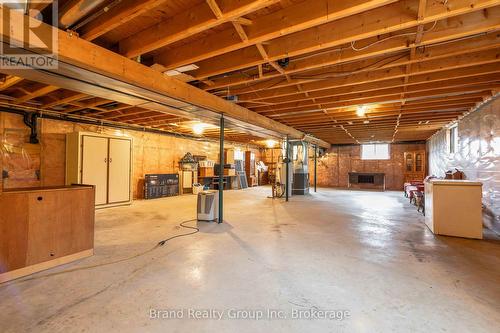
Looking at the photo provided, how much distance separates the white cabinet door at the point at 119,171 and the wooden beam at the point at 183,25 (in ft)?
12.8

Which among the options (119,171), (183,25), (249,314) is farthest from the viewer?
(119,171)

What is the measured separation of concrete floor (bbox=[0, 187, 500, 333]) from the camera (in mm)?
1663

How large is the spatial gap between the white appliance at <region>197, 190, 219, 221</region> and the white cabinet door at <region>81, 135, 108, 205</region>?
9.39ft

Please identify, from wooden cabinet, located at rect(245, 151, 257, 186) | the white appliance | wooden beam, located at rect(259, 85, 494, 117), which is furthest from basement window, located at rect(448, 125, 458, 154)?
wooden cabinet, located at rect(245, 151, 257, 186)

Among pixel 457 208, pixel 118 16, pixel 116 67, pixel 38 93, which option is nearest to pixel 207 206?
pixel 116 67

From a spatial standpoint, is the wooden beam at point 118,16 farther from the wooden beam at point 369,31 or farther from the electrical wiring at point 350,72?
the electrical wiring at point 350,72

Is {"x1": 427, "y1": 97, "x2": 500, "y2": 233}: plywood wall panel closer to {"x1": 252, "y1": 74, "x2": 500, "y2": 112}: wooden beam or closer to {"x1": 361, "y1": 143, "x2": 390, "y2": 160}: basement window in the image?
{"x1": 252, "y1": 74, "x2": 500, "y2": 112}: wooden beam

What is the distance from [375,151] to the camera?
12.3 meters

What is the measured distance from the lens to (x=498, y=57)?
2.84 metres

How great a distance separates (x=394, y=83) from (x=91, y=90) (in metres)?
4.33

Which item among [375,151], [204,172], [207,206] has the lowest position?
[207,206]

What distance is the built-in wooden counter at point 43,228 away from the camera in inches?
87.5

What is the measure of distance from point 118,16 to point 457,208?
17.0 feet

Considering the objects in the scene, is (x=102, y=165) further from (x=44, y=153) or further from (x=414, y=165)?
(x=414, y=165)
